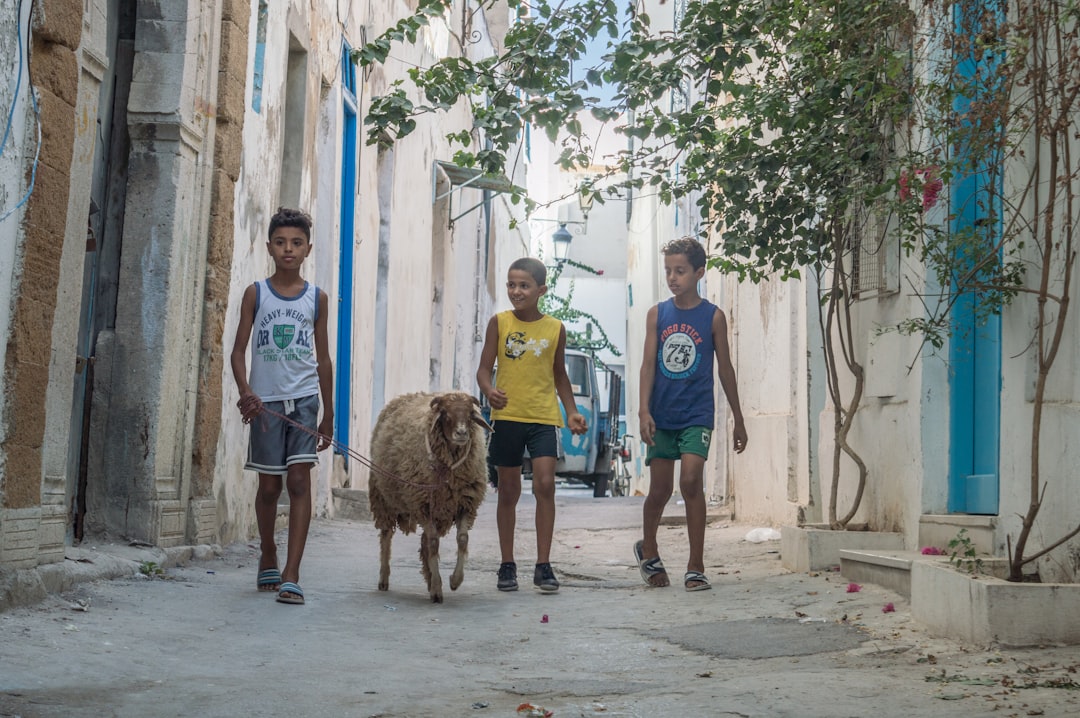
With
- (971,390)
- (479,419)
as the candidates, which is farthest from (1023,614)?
(479,419)

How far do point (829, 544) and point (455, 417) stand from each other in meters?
2.29

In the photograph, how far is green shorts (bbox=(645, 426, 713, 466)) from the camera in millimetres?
6605

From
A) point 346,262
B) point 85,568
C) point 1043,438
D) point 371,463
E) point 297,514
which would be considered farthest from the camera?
point 346,262

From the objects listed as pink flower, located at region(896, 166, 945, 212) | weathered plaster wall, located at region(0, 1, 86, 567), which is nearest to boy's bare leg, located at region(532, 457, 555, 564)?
pink flower, located at region(896, 166, 945, 212)

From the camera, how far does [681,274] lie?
684 cm

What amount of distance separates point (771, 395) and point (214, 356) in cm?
548

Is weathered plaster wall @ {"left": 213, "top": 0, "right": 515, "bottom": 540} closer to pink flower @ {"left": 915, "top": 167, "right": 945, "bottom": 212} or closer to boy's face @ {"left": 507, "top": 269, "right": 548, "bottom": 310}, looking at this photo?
boy's face @ {"left": 507, "top": 269, "right": 548, "bottom": 310}

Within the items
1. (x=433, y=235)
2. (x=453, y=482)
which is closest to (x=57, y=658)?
(x=453, y=482)

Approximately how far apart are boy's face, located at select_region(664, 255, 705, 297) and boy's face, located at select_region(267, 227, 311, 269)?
1978 mm

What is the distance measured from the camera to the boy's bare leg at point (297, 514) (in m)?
5.76

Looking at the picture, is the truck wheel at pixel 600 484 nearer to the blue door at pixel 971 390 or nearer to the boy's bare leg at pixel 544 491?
the boy's bare leg at pixel 544 491

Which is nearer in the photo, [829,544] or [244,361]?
[244,361]

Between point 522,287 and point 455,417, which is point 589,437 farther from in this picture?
point 455,417

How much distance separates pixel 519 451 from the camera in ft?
21.8
